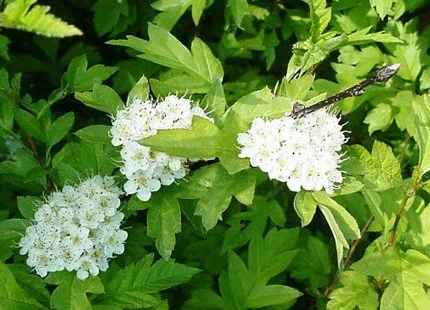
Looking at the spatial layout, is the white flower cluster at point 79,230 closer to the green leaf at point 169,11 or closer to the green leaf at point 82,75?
the green leaf at point 82,75

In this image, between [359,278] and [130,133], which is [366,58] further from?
[130,133]

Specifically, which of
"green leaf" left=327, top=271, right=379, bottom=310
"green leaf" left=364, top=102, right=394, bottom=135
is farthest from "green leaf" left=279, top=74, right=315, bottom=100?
"green leaf" left=364, top=102, right=394, bottom=135

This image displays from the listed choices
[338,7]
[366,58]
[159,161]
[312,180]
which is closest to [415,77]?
[366,58]

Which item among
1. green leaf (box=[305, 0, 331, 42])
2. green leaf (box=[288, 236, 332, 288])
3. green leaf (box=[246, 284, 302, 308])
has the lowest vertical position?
green leaf (box=[288, 236, 332, 288])

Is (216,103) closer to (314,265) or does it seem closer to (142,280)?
(142,280)

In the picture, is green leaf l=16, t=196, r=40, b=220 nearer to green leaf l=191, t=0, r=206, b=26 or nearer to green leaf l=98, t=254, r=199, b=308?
green leaf l=98, t=254, r=199, b=308

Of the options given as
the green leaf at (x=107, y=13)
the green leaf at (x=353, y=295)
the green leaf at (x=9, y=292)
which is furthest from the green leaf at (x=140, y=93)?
the green leaf at (x=107, y=13)
